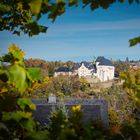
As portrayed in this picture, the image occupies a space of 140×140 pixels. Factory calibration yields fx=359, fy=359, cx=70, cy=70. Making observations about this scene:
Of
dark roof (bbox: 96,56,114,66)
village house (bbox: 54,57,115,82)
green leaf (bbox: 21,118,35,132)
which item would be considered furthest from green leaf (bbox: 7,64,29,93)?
dark roof (bbox: 96,56,114,66)

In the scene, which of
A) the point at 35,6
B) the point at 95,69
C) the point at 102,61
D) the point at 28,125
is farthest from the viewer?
the point at 95,69

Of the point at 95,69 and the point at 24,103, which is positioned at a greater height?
the point at 95,69

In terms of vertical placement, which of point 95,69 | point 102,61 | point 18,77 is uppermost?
point 102,61

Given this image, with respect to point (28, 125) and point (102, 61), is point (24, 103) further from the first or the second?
point (102, 61)

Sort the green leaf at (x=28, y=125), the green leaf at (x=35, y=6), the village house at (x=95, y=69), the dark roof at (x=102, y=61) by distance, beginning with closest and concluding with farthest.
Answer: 1. the green leaf at (x=35, y=6)
2. the green leaf at (x=28, y=125)
3. the village house at (x=95, y=69)
4. the dark roof at (x=102, y=61)

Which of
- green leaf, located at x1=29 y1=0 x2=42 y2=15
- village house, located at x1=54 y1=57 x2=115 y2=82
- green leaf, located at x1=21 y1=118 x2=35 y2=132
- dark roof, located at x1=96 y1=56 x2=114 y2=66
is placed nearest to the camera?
green leaf, located at x1=29 y1=0 x2=42 y2=15

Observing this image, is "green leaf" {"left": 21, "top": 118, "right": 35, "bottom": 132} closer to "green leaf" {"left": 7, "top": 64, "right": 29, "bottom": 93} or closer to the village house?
"green leaf" {"left": 7, "top": 64, "right": 29, "bottom": 93}

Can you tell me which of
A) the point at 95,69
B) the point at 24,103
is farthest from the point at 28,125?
the point at 95,69

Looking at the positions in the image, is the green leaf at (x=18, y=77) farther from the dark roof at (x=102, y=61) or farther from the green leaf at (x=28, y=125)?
the dark roof at (x=102, y=61)

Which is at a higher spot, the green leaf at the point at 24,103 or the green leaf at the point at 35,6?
the green leaf at the point at 35,6

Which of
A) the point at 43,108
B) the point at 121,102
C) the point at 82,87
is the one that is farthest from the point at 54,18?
the point at 82,87

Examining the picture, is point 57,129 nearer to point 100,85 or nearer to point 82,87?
point 82,87

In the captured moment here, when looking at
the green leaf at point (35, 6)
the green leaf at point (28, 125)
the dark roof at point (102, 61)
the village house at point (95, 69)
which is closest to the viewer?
the green leaf at point (35, 6)

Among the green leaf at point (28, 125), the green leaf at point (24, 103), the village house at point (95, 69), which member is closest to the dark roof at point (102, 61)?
the village house at point (95, 69)
